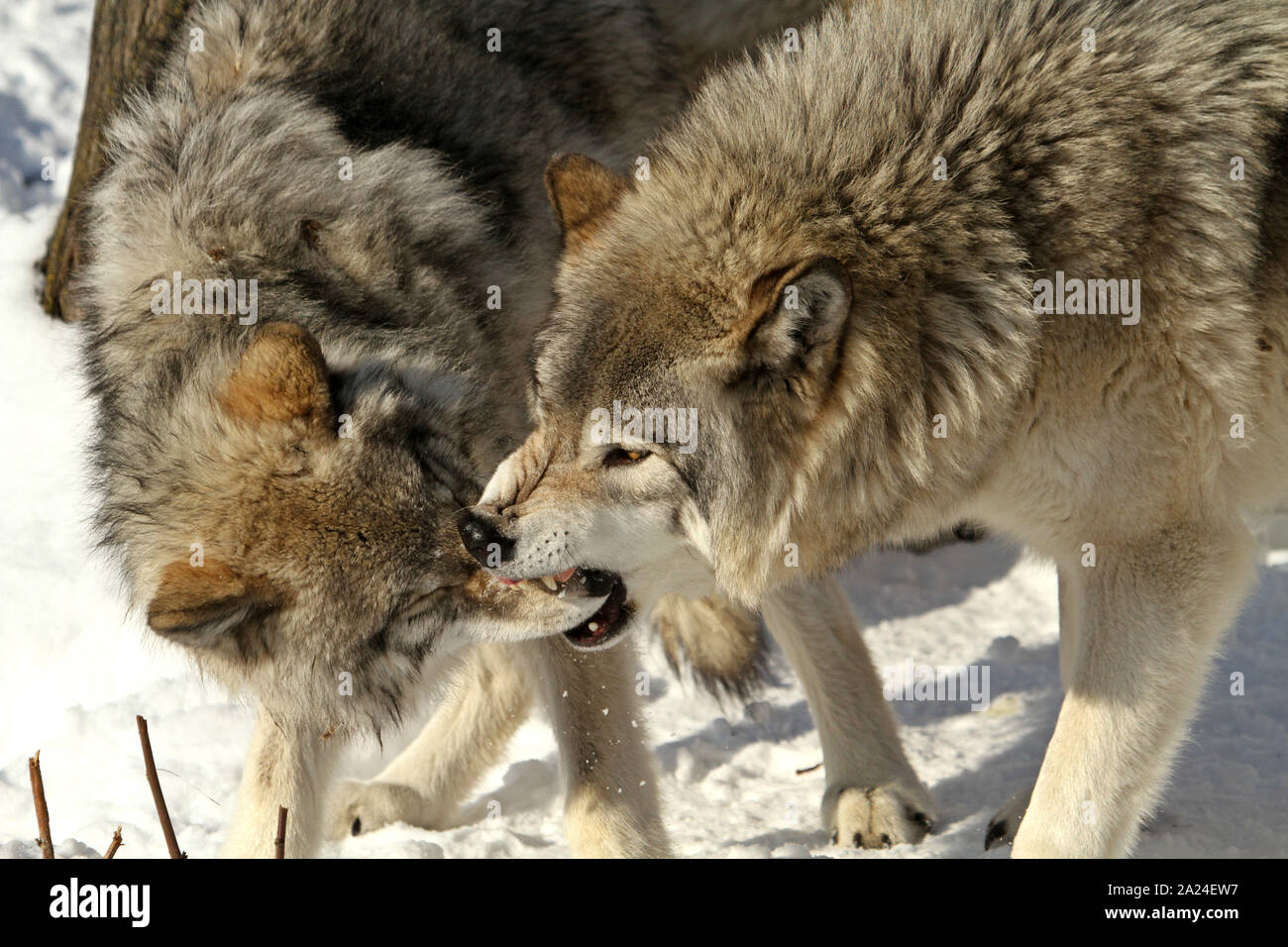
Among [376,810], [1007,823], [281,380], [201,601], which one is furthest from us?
[376,810]

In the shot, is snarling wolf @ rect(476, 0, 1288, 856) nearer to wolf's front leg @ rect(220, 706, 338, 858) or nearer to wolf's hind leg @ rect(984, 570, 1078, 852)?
wolf's hind leg @ rect(984, 570, 1078, 852)

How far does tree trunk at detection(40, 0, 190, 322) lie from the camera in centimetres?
532

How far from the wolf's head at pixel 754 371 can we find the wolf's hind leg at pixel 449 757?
1.45 metres

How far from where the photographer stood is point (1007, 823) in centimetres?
404

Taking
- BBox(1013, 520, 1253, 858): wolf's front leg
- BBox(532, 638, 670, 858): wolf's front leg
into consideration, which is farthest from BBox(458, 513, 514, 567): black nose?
BBox(1013, 520, 1253, 858): wolf's front leg

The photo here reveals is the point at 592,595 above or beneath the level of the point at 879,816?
above

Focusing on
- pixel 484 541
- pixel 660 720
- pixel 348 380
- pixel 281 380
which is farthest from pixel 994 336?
pixel 660 720

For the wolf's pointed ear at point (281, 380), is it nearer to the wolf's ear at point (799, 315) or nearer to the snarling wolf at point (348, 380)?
the snarling wolf at point (348, 380)

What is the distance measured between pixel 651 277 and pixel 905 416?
73cm

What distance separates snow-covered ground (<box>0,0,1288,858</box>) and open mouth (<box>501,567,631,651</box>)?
1.18m

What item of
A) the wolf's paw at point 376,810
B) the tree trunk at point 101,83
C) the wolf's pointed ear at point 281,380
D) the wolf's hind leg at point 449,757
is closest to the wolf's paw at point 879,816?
the wolf's hind leg at point 449,757

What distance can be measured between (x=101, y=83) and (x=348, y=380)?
11.5ft

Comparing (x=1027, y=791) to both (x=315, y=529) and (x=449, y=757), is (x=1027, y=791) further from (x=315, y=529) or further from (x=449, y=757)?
(x=315, y=529)

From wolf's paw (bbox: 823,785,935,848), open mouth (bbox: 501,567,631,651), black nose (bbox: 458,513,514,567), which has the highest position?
black nose (bbox: 458,513,514,567)
